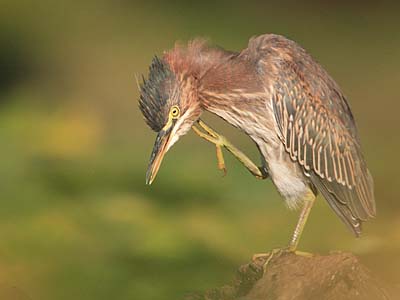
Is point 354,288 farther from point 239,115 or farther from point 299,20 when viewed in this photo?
point 299,20

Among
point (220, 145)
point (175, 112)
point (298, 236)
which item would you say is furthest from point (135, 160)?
point (175, 112)

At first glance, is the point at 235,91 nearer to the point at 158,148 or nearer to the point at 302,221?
the point at 158,148

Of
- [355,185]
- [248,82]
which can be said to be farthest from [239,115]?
[355,185]

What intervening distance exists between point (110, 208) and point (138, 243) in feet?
1.48

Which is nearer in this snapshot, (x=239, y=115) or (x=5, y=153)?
(x=239, y=115)

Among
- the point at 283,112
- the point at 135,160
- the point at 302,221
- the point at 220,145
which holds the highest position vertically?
the point at 283,112

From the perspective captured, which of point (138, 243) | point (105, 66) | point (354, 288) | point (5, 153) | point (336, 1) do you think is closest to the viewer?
point (354, 288)

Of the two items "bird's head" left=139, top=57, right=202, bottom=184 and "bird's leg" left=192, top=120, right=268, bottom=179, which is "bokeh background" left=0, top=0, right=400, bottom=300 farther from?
"bird's head" left=139, top=57, right=202, bottom=184

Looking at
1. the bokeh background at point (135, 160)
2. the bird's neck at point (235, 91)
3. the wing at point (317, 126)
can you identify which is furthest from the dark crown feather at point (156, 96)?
the bokeh background at point (135, 160)

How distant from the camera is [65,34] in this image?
25.1 ft

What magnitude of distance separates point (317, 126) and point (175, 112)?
0.60 m

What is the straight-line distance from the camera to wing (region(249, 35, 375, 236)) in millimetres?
4293

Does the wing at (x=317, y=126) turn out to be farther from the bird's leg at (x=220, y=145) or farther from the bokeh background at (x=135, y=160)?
the bokeh background at (x=135, y=160)

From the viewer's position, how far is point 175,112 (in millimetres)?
4129
